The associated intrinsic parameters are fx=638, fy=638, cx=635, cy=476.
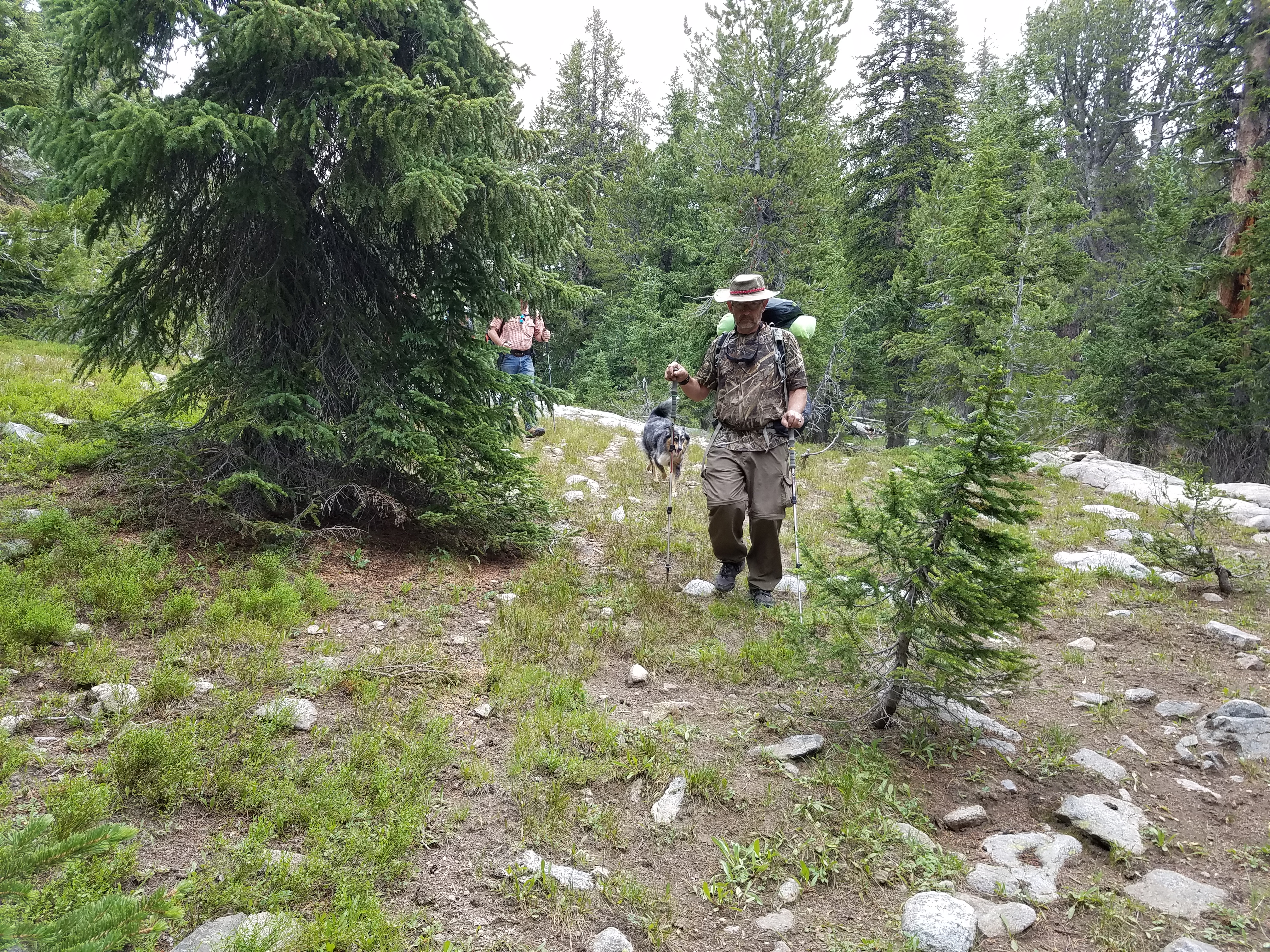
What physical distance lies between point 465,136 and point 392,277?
1905 millimetres

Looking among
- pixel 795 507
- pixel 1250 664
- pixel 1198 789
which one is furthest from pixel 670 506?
pixel 1250 664

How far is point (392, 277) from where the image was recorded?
253 inches

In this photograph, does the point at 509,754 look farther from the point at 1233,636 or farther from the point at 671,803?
the point at 1233,636

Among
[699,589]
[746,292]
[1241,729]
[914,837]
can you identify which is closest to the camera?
[914,837]

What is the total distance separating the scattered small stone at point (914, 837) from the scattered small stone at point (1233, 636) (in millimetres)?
3970

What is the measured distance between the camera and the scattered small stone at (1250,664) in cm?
470

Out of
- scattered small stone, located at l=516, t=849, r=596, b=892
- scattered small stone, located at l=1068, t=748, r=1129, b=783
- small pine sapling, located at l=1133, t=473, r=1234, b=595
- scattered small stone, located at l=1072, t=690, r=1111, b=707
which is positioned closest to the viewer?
scattered small stone, located at l=516, t=849, r=596, b=892

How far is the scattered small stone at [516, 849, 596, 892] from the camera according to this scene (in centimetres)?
266

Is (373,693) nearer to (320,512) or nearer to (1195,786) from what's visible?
(320,512)

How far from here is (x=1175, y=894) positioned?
265 cm

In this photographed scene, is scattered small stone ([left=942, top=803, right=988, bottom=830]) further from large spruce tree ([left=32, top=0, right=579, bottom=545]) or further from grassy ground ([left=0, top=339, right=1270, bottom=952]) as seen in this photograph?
large spruce tree ([left=32, top=0, right=579, bottom=545])

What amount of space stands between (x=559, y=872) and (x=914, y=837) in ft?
5.48

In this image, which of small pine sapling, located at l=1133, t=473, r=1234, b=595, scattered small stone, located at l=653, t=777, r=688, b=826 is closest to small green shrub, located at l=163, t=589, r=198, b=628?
scattered small stone, located at l=653, t=777, r=688, b=826

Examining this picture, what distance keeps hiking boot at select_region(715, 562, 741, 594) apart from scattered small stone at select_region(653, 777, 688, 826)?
2843mm
